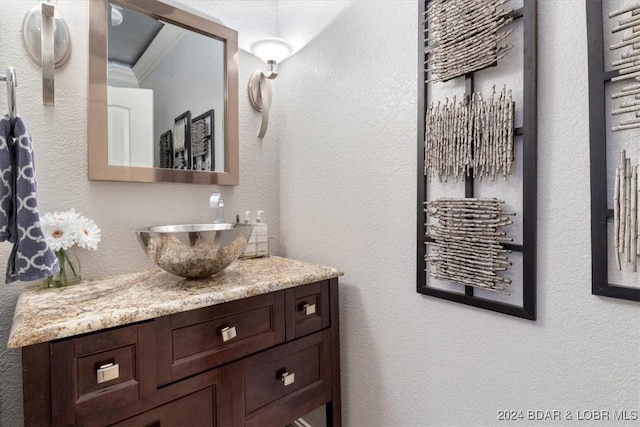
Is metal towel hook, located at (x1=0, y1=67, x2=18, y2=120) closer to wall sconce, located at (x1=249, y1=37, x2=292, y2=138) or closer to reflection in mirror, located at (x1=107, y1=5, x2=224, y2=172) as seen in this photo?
reflection in mirror, located at (x1=107, y1=5, x2=224, y2=172)

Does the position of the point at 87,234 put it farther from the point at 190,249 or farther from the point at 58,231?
the point at 190,249

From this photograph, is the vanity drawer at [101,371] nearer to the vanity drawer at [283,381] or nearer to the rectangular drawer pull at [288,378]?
the vanity drawer at [283,381]

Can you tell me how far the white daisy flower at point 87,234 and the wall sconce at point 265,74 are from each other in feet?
2.75

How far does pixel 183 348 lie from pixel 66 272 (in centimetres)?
53

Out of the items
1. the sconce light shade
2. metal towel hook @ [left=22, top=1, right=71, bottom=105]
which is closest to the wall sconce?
the sconce light shade

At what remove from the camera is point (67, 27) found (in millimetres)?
1177

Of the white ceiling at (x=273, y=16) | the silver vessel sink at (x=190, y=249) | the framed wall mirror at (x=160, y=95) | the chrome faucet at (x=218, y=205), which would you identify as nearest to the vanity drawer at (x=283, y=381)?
the silver vessel sink at (x=190, y=249)

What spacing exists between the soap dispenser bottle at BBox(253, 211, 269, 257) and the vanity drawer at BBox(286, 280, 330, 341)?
43cm

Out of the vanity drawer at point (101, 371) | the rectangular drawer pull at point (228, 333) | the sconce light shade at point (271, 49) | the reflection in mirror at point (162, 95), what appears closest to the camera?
the vanity drawer at point (101, 371)

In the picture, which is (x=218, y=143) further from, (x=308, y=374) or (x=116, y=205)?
(x=308, y=374)

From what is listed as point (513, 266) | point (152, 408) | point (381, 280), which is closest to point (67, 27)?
point (152, 408)

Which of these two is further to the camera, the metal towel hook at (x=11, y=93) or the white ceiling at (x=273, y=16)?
the white ceiling at (x=273, y=16)

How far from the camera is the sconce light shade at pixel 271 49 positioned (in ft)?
4.94

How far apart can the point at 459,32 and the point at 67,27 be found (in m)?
1.33
